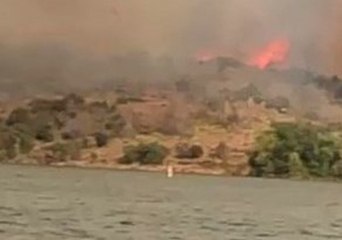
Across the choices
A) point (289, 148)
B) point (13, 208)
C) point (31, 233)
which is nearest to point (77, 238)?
point (31, 233)

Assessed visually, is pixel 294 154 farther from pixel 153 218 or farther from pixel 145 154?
pixel 153 218

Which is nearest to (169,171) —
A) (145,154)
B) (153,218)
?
(145,154)

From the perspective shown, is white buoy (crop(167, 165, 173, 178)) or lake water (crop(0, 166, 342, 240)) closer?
lake water (crop(0, 166, 342, 240))

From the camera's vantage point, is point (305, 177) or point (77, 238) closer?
point (77, 238)

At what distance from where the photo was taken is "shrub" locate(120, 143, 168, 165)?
160 m

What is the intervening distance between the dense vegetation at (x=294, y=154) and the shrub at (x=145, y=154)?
13042 millimetres

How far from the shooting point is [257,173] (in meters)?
153

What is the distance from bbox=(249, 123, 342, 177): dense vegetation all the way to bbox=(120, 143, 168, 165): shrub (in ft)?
42.8

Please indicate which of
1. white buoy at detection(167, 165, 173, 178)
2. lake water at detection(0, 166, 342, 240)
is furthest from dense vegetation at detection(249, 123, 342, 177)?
lake water at detection(0, 166, 342, 240)

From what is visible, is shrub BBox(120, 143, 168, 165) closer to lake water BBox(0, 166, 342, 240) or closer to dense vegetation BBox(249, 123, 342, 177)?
dense vegetation BBox(249, 123, 342, 177)

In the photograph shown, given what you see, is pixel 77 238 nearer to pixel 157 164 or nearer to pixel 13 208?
pixel 13 208

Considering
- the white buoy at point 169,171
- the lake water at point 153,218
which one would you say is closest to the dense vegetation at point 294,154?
the white buoy at point 169,171

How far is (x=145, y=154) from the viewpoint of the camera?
6673 inches

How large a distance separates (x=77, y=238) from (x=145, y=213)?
56.6 ft
